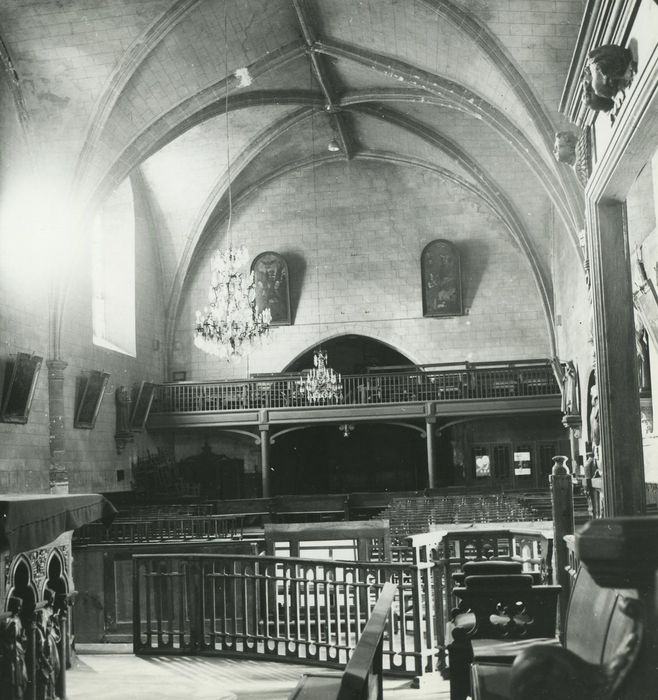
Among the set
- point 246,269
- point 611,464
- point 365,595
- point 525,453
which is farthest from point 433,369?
point 611,464

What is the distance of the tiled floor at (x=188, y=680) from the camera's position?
5863 mm

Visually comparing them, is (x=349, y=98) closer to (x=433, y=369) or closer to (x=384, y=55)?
(x=384, y=55)

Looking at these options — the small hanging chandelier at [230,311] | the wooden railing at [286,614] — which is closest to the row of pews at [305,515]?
the small hanging chandelier at [230,311]

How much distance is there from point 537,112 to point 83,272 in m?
10.8

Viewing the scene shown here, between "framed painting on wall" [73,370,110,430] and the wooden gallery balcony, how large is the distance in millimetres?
3235

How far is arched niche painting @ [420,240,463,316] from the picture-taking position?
24125 mm

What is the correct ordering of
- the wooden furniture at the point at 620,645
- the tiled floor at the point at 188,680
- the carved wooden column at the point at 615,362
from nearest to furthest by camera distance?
1. the wooden furniture at the point at 620,645
2. the carved wooden column at the point at 615,362
3. the tiled floor at the point at 188,680

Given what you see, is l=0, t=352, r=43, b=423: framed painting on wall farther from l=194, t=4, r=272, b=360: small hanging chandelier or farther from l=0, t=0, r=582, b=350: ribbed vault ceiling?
l=0, t=0, r=582, b=350: ribbed vault ceiling

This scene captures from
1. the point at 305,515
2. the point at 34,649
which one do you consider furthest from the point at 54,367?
the point at 34,649

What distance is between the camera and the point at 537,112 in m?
14.0

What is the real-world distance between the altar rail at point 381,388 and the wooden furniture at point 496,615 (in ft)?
54.6

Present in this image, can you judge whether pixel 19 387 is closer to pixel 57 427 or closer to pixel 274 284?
pixel 57 427

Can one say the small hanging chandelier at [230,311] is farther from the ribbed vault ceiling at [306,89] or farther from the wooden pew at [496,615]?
the wooden pew at [496,615]

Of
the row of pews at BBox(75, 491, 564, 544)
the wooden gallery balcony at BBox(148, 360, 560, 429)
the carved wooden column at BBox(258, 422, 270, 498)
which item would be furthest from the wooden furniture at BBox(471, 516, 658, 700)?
the carved wooden column at BBox(258, 422, 270, 498)
